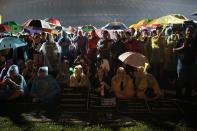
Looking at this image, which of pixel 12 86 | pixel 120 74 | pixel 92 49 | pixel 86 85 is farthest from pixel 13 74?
pixel 92 49

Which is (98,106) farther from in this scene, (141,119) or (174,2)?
(174,2)

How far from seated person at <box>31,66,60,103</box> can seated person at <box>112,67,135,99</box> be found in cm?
140

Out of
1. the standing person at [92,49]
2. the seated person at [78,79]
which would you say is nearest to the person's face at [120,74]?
the seated person at [78,79]

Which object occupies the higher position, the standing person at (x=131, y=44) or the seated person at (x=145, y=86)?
the standing person at (x=131, y=44)

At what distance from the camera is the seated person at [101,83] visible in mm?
10812

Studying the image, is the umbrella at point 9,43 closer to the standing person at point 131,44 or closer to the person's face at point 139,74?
the standing person at point 131,44

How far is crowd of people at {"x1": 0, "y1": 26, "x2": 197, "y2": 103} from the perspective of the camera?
1108cm

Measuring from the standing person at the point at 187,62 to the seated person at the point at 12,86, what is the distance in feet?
13.3

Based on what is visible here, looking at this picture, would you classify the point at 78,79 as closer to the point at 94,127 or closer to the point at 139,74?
the point at 139,74

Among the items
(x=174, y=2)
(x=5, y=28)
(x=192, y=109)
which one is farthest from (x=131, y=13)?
(x=192, y=109)

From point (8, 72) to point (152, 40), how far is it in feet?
15.6

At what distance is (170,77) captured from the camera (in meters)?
13.7

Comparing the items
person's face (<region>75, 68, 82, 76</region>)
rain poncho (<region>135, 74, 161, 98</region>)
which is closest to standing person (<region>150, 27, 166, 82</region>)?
rain poncho (<region>135, 74, 161, 98</region>)

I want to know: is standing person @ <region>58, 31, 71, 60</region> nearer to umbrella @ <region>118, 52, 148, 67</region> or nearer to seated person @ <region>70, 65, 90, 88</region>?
seated person @ <region>70, 65, 90, 88</region>
